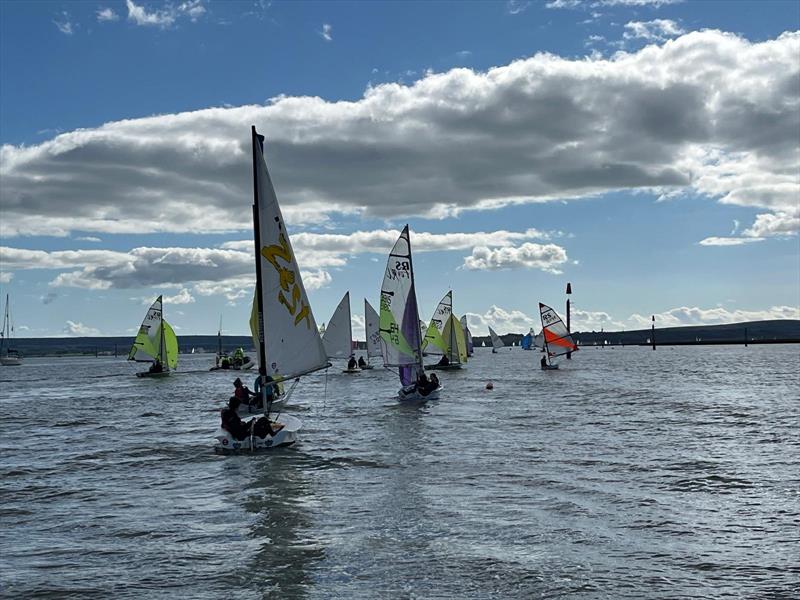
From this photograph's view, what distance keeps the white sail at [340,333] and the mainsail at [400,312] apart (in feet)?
123

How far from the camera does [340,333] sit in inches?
3334

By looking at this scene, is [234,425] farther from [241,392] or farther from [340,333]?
[340,333]

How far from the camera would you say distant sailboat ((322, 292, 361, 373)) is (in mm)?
83688

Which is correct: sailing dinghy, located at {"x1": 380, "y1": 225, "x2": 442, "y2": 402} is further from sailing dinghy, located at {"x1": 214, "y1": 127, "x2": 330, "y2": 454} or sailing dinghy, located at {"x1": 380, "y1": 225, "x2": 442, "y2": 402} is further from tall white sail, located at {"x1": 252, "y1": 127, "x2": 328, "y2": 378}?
tall white sail, located at {"x1": 252, "y1": 127, "x2": 328, "y2": 378}

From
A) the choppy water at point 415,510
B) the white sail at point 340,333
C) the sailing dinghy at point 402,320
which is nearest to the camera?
the choppy water at point 415,510

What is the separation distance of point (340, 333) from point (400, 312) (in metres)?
39.5

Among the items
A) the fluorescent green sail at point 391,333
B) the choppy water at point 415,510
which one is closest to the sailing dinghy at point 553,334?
the fluorescent green sail at point 391,333

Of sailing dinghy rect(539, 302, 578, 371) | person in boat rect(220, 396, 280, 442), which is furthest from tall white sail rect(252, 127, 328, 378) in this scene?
sailing dinghy rect(539, 302, 578, 371)

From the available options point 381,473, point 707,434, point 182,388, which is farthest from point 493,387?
point 381,473

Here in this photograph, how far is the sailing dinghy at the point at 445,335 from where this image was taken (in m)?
81.3

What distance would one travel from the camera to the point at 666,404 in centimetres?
4488

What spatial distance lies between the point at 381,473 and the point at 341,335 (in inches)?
2439

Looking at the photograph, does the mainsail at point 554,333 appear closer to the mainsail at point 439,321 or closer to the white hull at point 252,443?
the mainsail at point 439,321

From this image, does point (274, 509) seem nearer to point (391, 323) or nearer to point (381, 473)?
point (381, 473)
